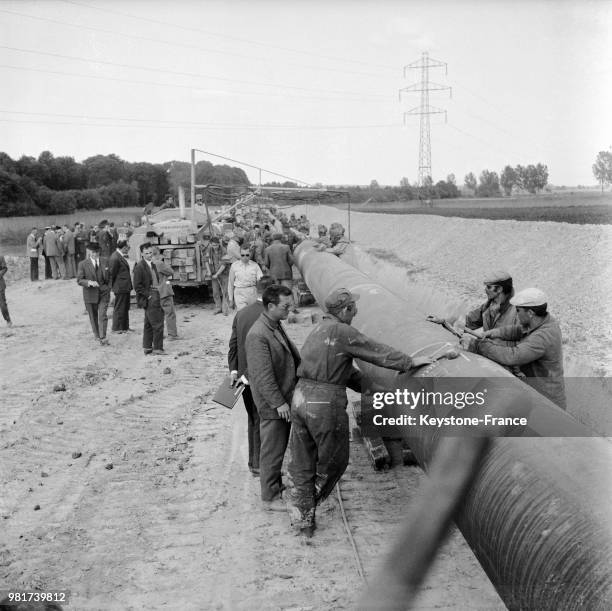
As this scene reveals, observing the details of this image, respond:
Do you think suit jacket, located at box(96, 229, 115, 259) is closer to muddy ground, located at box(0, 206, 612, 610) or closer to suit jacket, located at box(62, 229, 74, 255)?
suit jacket, located at box(62, 229, 74, 255)

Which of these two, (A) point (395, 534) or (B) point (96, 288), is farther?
(B) point (96, 288)

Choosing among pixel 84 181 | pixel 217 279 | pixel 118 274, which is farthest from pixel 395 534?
pixel 84 181

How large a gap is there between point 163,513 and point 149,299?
5.02 metres

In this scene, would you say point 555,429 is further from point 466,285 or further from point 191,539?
point 466,285

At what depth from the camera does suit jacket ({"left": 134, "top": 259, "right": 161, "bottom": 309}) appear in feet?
31.3

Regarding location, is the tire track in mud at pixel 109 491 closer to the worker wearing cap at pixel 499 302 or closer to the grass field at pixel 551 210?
the worker wearing cap at pixel 499 302

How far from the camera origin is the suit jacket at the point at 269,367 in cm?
489

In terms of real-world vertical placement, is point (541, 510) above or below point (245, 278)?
below

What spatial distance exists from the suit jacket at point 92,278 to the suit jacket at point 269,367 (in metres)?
5.83

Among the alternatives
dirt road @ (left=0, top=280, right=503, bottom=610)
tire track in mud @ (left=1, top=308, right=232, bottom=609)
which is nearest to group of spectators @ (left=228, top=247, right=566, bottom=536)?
dirt road @ (left=0, top=280, right=503, bottom=610)

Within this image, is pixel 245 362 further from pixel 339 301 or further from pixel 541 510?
pixel 541 510

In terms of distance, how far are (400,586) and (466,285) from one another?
13.3 metres

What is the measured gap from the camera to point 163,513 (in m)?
4.95

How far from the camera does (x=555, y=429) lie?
3.40 m
